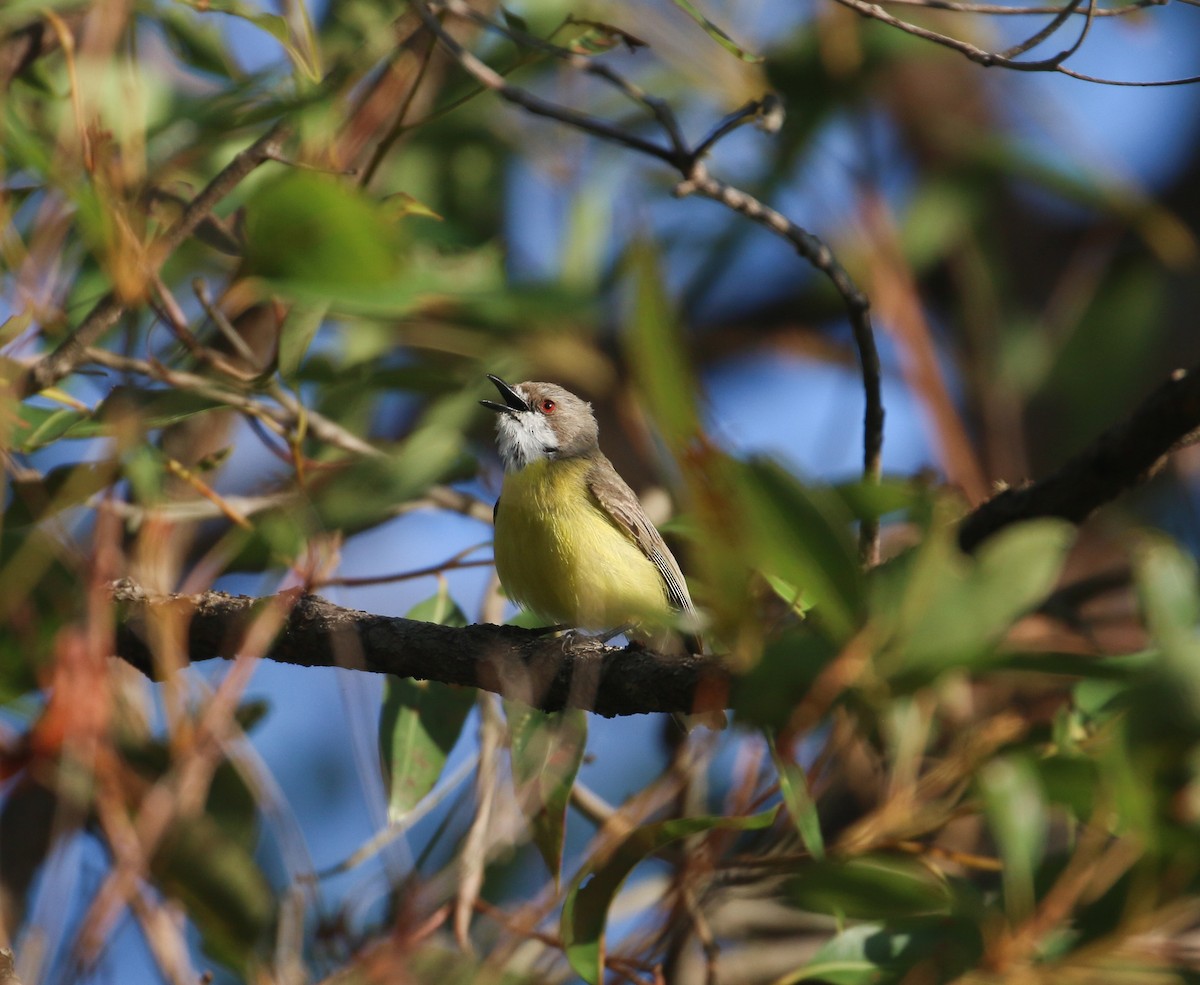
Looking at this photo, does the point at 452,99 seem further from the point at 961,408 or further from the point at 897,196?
the point at 897,196

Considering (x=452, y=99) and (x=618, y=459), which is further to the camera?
(x=618, y=459)

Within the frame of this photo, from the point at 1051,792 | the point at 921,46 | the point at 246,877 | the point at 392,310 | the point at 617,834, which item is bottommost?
the point at 246,877

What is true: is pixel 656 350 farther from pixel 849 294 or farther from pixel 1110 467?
pixel 849 294

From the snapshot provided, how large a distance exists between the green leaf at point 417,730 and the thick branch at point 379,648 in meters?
0.35

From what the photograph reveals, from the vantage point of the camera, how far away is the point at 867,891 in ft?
7.79

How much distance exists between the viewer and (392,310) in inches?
97.5

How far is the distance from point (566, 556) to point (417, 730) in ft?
3.25

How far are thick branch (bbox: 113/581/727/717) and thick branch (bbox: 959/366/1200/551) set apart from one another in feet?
2.69

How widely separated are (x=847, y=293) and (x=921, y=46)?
8.39 feet

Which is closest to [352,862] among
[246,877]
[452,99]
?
[246,877]

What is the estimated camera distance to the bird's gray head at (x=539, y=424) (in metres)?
5.00

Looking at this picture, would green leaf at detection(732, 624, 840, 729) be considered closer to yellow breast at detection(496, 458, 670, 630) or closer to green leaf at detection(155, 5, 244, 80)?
yellow breast at detection(496, 458, 670, 630)

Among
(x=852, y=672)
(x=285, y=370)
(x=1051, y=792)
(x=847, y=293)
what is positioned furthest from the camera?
(x=285, y=370)

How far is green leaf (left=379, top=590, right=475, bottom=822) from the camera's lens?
335cm
